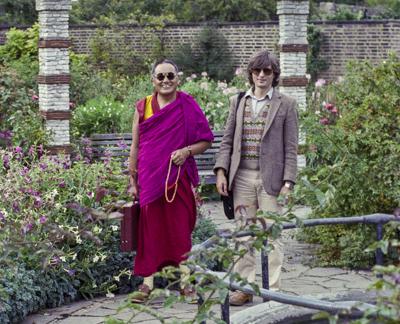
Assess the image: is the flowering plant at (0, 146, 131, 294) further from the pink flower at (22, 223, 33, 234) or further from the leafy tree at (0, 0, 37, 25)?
the leafy tree at (0, 0, 37, 25)

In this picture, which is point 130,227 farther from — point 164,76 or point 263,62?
point 263,62

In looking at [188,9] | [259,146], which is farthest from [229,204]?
[188,9]

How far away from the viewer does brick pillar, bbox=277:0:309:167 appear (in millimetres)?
14766

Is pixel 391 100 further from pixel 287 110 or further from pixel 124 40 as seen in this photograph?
pixel 124 40

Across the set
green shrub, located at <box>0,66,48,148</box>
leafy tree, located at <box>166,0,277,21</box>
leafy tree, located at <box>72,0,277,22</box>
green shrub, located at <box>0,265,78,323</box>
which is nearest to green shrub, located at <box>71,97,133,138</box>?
green shrub, located at <box>0,66,48,148</box>

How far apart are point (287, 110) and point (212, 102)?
25.5ft

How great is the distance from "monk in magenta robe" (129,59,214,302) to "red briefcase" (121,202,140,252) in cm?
4

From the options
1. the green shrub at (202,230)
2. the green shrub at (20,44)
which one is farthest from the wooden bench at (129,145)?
the green shrub at (20,44)

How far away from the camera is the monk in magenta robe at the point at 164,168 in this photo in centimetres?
689

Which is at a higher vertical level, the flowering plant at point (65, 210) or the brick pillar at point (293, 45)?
the brick pillar at point (293, 45)

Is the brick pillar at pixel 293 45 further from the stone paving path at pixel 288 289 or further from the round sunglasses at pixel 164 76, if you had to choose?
the round sunglasses at pixel 164 76

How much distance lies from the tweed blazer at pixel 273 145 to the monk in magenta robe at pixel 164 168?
18cm

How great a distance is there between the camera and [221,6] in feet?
115

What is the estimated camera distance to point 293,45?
48.6ft
